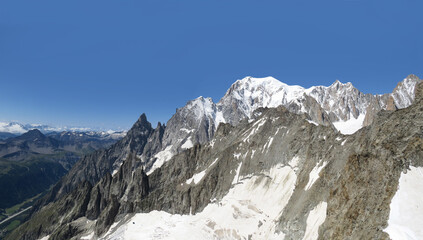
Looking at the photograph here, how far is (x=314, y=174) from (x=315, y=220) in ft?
63.9

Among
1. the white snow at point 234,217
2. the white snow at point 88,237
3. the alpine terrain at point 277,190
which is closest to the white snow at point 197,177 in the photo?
the alpine terrain at point 277,190

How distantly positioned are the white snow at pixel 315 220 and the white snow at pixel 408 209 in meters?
28.3

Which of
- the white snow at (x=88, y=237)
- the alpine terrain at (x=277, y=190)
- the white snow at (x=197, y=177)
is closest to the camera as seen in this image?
the alpine terrain at (x=277, y=190)

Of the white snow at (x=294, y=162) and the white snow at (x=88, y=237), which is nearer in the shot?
the white snow at (x=294, y=162)

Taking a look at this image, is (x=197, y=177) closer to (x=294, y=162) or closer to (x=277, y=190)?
(x=277, y=190)

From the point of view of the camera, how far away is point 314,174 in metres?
74.2

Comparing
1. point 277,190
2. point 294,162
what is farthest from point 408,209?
point 294,162

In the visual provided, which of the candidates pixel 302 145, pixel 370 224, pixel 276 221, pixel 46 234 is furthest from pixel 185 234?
pixel 46 234

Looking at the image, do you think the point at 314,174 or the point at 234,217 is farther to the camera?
the point at 234,217

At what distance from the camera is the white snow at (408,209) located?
83.8 feet

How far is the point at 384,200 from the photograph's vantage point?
3036 centimetres

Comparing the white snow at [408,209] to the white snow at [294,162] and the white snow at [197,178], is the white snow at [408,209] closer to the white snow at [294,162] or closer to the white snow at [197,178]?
the white snow at [294,162]

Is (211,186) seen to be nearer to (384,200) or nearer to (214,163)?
(214,163)

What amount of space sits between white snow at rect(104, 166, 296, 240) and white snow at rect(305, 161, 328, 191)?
10923mm
